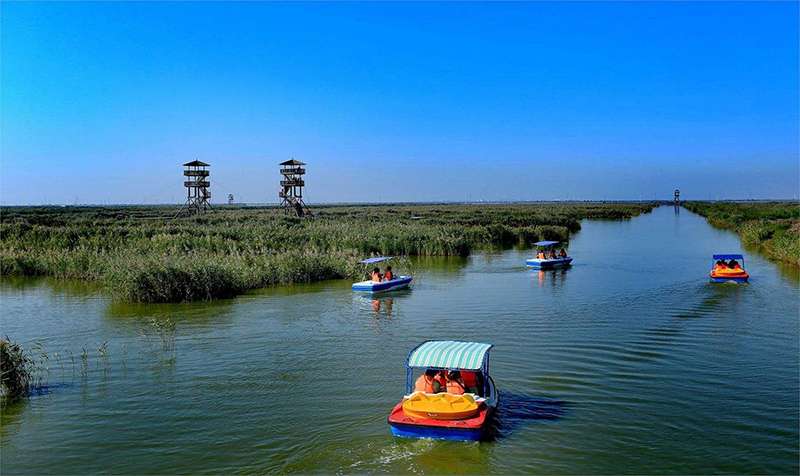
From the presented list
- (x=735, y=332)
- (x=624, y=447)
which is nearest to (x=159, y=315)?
(x=624, y=447)

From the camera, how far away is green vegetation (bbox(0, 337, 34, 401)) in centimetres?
1541

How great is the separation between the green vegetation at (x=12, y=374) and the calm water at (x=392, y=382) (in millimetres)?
659

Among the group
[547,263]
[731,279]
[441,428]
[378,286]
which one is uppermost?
[547,263]

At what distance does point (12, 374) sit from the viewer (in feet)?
51.3

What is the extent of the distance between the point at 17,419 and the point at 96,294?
17.7m

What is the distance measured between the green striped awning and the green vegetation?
31.8ft

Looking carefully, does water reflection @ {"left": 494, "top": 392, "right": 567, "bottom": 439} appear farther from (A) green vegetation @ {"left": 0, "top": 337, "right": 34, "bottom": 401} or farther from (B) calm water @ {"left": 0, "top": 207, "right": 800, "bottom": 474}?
A: (A) green vegetation @ {"left": 0, "top": 337, "right": 34, "bottom": 401}

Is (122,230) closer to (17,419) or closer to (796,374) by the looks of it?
(17,419)

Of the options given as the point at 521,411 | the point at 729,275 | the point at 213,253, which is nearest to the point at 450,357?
the point at 521,411

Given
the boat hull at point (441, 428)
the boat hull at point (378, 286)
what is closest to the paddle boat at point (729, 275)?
the boat hull at point (378, 286)

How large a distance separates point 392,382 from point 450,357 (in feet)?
12.6

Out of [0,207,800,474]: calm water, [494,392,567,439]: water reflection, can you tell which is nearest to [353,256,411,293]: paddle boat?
[0,207,800,474]: calm water

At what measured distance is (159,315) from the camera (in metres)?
25.6

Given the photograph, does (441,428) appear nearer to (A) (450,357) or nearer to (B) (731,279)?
(A) (450,357)
